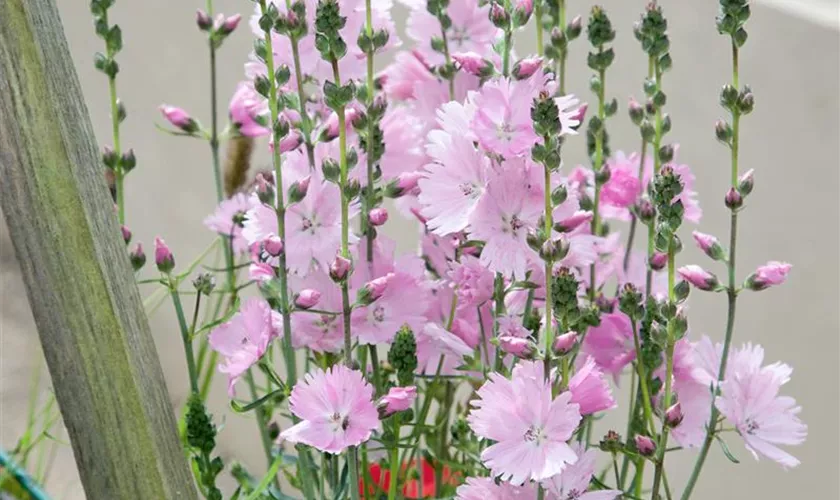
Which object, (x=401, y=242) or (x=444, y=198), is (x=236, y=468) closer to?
(x=444, y=198)

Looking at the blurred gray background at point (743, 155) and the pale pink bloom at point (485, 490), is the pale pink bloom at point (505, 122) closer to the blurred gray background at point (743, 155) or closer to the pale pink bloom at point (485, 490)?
the pale pink bloom at point (485, 490)

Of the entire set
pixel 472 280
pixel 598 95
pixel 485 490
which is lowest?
pixel 485 490

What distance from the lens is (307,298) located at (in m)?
0.56

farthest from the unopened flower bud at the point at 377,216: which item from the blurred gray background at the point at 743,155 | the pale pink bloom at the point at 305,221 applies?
the blurred gray background at the point at 743,155

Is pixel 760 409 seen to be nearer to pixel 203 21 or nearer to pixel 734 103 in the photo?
pixel 734 103

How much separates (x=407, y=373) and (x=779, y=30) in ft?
3.60

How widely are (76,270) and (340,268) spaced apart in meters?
0.12

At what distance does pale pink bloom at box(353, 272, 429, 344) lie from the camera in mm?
582

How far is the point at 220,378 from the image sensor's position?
65.5 inches

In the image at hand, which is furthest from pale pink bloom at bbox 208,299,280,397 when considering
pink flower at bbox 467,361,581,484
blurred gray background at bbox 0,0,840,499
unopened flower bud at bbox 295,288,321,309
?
blurred gray background at bbox 0,0,840,499

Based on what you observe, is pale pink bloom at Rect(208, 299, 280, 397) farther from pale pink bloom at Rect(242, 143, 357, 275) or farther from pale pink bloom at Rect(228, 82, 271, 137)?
pale pink bloom at Rect(228, 82, 271, 137)

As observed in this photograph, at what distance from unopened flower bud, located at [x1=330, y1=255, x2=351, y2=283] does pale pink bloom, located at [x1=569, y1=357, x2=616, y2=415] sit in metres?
0.11

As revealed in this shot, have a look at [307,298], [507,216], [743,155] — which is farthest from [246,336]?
[743,155]

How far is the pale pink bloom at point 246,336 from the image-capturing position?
1.89ft
